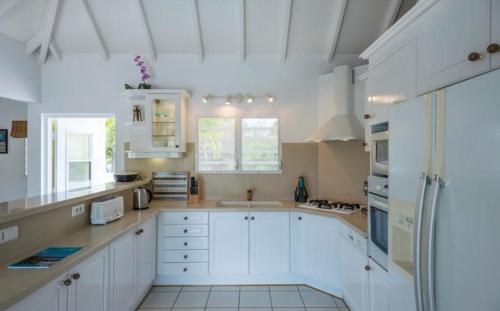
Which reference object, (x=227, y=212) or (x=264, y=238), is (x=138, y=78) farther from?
(x=264, y=238)

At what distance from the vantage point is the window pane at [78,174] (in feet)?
12.6

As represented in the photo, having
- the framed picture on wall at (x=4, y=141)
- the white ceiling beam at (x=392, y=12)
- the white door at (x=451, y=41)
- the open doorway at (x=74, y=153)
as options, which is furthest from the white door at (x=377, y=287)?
the framed picture on wall at (x=4, y=141)

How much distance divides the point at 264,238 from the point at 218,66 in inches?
90.8

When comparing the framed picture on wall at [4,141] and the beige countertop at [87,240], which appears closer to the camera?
the beige countertop at [87,240]

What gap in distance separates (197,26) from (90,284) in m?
2.76

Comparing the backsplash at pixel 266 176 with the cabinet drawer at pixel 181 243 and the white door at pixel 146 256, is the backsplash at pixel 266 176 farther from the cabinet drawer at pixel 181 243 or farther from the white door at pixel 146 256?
the white door at pixel 146 256

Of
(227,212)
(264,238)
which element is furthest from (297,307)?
(227,212)

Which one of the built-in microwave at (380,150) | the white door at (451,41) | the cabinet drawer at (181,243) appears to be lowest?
the cabinet drawer at (181,243)

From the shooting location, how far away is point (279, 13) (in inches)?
116

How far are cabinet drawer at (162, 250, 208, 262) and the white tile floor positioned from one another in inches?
12.2

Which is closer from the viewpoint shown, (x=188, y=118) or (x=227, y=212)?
(x=227, y=212)

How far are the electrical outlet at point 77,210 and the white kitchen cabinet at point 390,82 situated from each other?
7.95ft

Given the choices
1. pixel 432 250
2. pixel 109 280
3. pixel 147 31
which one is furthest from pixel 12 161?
pixel 432 250

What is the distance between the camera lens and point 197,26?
3016 millimetres
